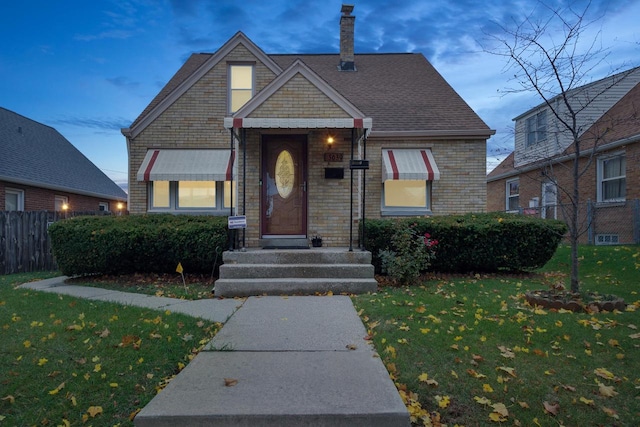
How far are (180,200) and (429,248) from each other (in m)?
7.43

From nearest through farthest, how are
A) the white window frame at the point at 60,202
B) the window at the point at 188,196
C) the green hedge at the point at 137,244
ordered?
the green hedge at the point at 137,244
the window at the point at 188,196
the white window frame at the point at 60,202

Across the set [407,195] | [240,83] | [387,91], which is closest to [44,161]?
[240,83]

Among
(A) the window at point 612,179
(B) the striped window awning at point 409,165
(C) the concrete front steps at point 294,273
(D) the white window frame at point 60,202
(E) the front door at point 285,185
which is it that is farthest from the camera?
(D) the white window frame at point 60,202

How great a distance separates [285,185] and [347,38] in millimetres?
8275

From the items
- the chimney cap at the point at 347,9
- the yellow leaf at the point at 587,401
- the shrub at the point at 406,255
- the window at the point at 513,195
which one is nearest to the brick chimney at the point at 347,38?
the chimney cap at the point at 347,9

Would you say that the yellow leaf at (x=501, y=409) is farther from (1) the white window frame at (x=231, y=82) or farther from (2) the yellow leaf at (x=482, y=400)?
(1) the white window frame at (x=231, y=82)

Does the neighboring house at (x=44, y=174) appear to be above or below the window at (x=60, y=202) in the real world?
above

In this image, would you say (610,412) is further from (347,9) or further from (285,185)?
(347,9)

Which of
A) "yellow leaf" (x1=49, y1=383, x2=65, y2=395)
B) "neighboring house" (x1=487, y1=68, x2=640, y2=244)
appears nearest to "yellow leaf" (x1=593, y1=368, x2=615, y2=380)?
"yellow leaf" (x1=49, y1=383, x2=65, y2=395)

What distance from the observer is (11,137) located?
17031 mm

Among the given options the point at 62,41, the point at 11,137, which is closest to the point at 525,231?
the point at 62,41

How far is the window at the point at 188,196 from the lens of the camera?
11266 millimetres

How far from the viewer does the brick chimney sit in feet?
46.0

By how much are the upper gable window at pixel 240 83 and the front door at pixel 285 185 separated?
3.21 m
